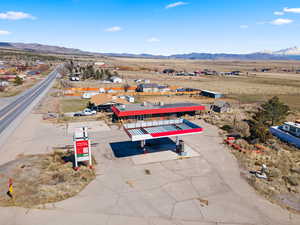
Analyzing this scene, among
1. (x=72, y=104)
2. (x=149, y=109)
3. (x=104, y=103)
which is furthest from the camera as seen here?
(x=72, y=104)

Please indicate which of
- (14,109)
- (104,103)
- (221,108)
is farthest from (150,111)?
(14,109)

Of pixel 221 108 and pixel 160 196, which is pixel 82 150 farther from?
pixel 221 108

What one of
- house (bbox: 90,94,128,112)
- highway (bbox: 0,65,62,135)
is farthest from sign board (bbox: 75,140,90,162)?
house (bbox: 90,94,128,112)

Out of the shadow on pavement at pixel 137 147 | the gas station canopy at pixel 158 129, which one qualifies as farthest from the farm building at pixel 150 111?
the gas station canopy at pixel 158 129

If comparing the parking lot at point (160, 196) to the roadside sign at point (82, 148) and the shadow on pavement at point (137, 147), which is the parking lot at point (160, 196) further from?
the roadside sign at point (82, 148)

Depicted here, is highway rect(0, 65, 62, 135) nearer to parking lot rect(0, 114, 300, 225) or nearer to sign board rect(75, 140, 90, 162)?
parking lot rect(0, 114, 300, 225)

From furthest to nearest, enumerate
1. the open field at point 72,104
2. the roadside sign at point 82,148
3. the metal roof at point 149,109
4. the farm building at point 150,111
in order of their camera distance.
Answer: the open field at point 72,104
the farm building at point 150,111
the metal roof at point 149,109
the roadside sign at point 82,148
